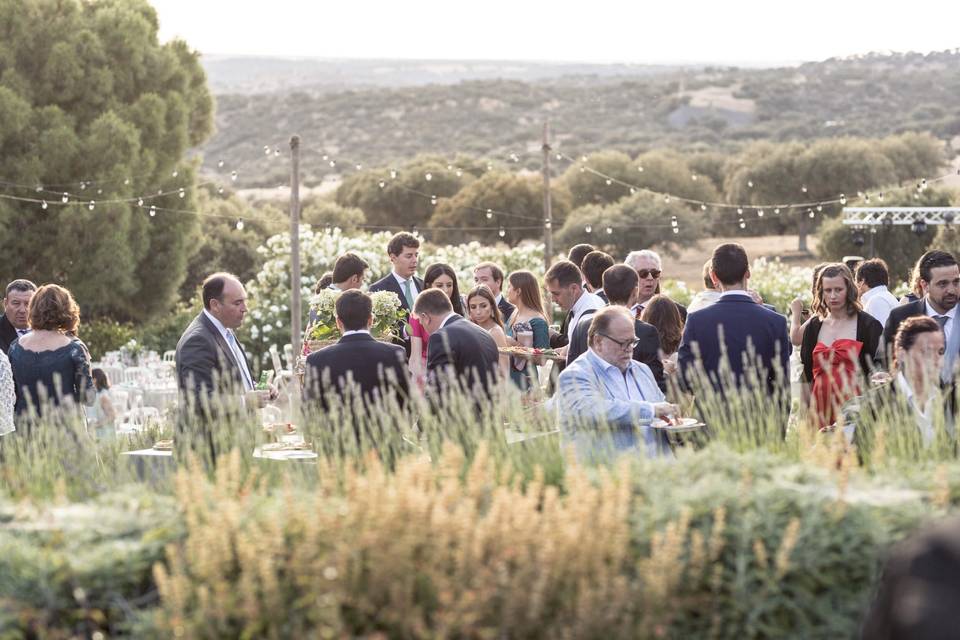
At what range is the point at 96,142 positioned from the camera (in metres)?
28.3

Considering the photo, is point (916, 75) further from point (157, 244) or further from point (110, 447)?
point (110, 447)

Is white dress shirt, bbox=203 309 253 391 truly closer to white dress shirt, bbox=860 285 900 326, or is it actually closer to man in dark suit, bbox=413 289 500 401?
man in dark suit, bbox=413 289 500 401

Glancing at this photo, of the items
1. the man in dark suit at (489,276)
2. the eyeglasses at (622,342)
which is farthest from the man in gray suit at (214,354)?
the man in dark suit at (489,276)

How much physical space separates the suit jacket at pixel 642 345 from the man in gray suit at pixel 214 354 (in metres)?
1.64

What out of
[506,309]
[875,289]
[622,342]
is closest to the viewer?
[622,342]

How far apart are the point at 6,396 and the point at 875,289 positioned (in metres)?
5.27

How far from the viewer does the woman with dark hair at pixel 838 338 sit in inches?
280

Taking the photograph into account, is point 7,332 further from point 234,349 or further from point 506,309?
point 506,309

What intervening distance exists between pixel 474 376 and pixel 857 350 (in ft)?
6.84

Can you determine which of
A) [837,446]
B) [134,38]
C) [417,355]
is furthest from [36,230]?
[837,446]

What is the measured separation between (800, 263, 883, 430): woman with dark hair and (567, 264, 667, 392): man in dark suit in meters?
0.83

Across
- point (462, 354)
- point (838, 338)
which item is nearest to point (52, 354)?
point (462, 354)

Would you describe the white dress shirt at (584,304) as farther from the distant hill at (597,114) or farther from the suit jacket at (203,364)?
the distant hill at (597,114)

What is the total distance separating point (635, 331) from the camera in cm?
686
